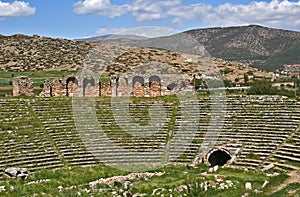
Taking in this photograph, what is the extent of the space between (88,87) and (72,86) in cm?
113

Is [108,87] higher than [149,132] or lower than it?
higher

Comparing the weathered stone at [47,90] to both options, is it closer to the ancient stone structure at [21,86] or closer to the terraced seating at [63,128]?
the ancient stone structure at [21,86]

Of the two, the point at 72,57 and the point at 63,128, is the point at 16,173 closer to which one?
the point at 63,128

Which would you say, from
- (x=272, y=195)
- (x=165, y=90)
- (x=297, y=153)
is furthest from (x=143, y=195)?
(x=165, y=90)

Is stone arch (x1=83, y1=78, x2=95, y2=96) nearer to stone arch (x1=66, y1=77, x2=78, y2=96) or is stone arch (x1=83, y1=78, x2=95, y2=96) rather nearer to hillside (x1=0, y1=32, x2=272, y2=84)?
stone arch (x1=66, y1=77, x2=78, y2=96)

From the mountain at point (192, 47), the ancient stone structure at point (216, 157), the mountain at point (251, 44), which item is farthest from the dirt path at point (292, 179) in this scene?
the mountain at point (251, 44)

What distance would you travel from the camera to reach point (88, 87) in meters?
31.2

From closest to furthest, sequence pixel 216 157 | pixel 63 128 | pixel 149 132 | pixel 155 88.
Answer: pixel 216 157
pixel 63 128
pixel 149 132
pixel 155 88

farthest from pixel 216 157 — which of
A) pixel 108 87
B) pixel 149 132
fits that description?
pixel 108 87

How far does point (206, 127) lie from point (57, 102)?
9306 mm

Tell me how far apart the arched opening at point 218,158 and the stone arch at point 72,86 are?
479 inches

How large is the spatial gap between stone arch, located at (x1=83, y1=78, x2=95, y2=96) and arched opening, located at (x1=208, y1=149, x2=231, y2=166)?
447 inches

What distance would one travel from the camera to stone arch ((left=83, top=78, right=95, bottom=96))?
102ft

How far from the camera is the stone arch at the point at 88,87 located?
31.1 m
